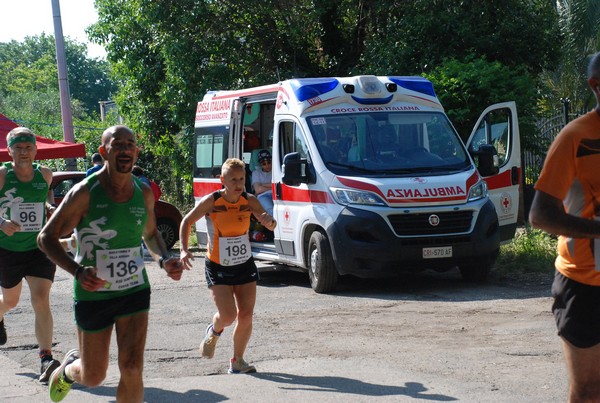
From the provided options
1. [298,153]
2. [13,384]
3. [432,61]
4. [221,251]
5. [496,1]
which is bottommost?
[13,384]

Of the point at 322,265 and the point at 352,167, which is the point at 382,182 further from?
the point at 322,265

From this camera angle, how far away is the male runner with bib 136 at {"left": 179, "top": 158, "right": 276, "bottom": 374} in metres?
7.79

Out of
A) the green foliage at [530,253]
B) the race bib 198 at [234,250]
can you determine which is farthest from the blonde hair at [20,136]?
the green foliage at [530,253]

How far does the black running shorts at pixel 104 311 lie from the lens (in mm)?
5605

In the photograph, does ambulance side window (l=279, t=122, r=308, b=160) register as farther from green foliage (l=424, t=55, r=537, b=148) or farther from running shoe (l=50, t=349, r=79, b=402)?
running shoe (l=50, t=349, r=79, b=402)

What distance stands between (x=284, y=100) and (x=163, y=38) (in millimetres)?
8608

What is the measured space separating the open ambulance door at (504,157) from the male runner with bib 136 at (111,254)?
25.9 feet

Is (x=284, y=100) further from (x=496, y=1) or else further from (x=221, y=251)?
(x=496, y=1)

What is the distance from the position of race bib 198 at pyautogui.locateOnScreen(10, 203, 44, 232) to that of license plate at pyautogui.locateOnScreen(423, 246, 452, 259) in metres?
4.77

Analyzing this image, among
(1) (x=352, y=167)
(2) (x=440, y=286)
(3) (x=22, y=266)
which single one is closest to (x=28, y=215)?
(3) (x=22, y=266)

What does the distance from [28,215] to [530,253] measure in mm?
7672

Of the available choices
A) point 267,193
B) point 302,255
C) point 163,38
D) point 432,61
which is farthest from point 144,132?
point 302,255

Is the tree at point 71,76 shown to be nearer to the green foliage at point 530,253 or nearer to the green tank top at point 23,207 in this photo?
the green foliage at point 530,253

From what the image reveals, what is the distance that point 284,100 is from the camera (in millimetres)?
12875
